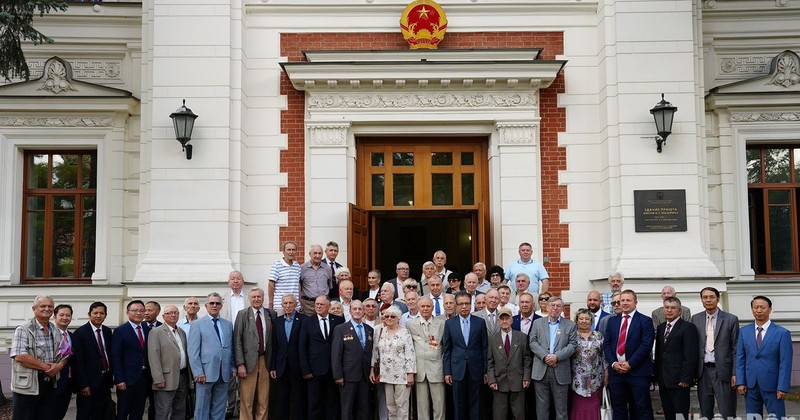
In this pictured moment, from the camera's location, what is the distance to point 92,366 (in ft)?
30.2

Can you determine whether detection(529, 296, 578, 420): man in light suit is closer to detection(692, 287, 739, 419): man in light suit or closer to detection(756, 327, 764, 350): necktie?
detection(692, 287, 739, 419): man in light suit

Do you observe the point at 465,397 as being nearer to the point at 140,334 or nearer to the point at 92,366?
the point at 140,334

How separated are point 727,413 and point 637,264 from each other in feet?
10.9

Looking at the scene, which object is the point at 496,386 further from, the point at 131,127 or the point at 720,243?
the point at 131,127

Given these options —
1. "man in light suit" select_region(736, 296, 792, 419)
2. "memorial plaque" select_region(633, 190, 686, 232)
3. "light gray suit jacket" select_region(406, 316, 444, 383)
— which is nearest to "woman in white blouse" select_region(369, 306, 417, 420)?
"light gray suit jacket" select_region(406, 316, 444, 383)

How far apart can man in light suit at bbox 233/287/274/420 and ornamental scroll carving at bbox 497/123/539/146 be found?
4884 mm

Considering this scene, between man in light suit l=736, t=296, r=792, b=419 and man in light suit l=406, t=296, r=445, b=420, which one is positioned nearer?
man in light suit l=736, t=296, r=792, b=419

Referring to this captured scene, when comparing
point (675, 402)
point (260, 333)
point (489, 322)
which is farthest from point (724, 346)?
point (260, 333)

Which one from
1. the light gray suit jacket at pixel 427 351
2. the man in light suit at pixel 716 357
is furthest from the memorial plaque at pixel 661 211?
the light gray suit jacket at pixel 427 351

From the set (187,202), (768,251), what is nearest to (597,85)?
(768,251)

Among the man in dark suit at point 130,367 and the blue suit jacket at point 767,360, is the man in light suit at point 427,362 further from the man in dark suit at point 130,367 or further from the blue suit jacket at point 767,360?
the blue suit jacket at point 767,360

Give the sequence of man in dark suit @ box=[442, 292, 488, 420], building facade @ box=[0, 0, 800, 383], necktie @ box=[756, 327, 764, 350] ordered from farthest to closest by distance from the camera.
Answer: building facade @ box=[0, 0, 800, 383]
man in dark suit @ box=[442, 292, 488, 420]
necktie @ box=[756, 327, 764, 350]

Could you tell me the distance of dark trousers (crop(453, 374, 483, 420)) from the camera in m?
9.59

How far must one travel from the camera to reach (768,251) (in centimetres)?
1387
